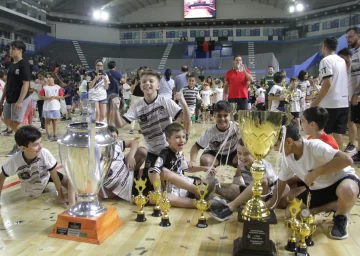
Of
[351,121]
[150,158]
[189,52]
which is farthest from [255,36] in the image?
[150,158]

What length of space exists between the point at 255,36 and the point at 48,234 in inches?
→ 945

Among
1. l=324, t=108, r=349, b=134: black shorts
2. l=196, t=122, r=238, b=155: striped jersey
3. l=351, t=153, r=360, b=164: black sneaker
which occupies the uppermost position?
l=324, t=108, r=349, b=134: black shorts

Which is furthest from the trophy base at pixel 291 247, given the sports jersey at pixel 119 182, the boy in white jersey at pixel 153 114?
the boy in white jersey at pixel 153 114

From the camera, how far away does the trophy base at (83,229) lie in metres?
2.04

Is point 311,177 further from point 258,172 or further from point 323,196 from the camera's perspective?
point 258,172

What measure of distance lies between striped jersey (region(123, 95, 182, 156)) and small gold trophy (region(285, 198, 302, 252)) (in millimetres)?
1448

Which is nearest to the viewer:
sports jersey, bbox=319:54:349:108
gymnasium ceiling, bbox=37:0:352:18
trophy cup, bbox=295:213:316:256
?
trophy cup, bbox=295:213:316:256

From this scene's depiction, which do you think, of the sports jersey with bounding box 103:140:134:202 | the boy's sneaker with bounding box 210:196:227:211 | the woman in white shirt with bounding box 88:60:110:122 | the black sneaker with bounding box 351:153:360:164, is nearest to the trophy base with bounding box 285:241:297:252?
the boy's sneaker with bounding box 210:196:227:211

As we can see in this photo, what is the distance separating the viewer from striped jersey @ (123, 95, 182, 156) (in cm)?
308

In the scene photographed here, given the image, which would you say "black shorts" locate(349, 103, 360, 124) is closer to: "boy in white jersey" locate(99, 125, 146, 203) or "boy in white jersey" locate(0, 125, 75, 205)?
"boy in white jersey" locate(99, 125, 146, 203)

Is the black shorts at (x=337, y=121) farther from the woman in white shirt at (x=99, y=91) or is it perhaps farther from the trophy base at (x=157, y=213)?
the woman in white shirt at (x=99, y=91)

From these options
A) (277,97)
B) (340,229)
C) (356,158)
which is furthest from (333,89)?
(340,229)

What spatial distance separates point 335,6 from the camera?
20250mm

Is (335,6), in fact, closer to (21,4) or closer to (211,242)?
(21,4)
